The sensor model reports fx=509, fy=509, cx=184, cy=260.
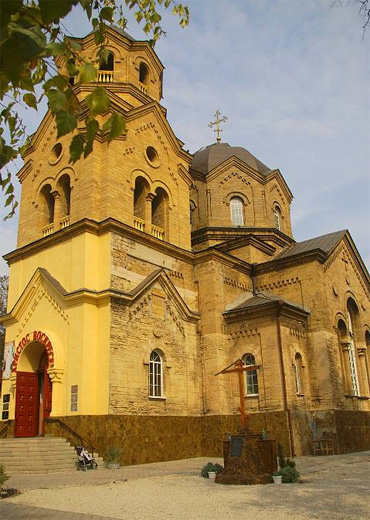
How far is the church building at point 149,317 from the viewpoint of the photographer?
54.1 ft

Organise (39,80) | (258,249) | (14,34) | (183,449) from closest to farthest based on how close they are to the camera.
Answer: (14,34) < (39,80) < (183,449) < (258,249)

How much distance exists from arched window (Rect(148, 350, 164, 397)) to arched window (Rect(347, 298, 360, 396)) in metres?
8.63

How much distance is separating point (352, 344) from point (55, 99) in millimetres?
22037

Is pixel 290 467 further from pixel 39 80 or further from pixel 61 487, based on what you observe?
pixel 39 80

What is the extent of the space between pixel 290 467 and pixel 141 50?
17922 mm

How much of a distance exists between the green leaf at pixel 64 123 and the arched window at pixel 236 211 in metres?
23.7

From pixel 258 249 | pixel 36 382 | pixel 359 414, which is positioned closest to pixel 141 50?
pixel 258 249

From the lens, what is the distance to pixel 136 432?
1614 centimetres

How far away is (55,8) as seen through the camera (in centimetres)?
294

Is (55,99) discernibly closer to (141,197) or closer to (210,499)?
(210,499)

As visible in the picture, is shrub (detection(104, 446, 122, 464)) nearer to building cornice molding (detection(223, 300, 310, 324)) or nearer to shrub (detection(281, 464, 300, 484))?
shrub (detection(281, 464, 300, 484))

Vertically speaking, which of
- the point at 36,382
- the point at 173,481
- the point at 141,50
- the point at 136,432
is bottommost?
the point at 173,481

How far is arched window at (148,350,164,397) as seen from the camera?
17634mm

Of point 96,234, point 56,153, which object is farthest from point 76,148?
point 56,153
